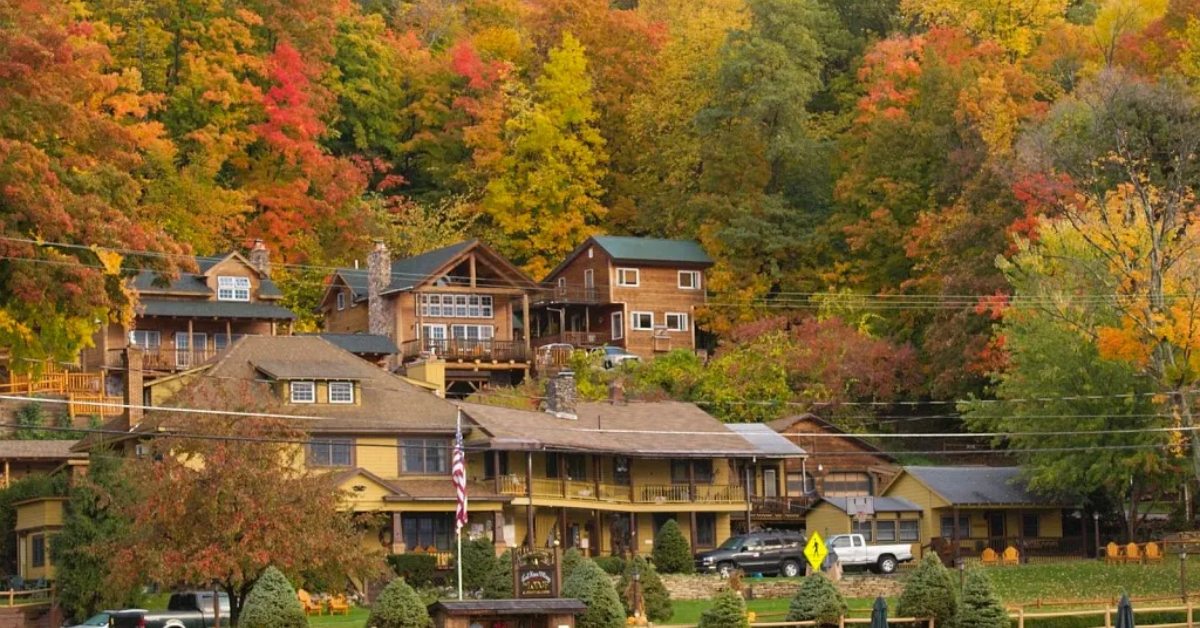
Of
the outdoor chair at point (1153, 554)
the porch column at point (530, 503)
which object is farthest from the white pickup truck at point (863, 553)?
the porch column at point (530, 503)

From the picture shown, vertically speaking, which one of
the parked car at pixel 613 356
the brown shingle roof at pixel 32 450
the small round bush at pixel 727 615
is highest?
the parked car at pixel 613 356

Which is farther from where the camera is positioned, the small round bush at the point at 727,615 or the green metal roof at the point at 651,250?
the green metal roof at the point at 651,250

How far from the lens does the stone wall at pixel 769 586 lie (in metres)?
58.1

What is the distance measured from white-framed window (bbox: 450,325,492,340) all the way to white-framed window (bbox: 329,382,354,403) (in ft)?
80.4

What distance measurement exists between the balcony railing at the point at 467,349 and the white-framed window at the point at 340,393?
21084mm

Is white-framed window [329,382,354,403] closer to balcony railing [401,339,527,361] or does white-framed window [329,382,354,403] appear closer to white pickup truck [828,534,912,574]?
white pickup truck [828,534,912,574]

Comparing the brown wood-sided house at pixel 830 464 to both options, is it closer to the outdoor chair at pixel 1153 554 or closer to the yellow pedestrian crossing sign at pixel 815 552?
the outdoor chair at pixel 1153 554

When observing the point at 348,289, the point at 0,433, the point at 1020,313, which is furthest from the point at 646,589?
the point at 348,289

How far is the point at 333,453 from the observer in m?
65.5

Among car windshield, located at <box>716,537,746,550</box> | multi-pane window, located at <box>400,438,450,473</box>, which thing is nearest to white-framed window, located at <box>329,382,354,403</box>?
multi-pane window, located at <box>400,438,450,473</box>

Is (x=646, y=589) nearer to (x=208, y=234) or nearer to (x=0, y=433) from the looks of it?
(x=0, y=433)

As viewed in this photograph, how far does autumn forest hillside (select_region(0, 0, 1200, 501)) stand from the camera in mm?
70312

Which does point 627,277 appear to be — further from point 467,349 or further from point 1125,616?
point 1125,616

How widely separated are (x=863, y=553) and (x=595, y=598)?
2152 cm
